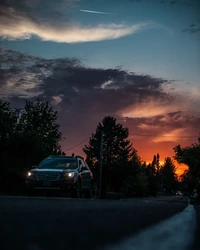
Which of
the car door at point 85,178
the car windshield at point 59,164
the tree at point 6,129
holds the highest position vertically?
the tree at point 6,129

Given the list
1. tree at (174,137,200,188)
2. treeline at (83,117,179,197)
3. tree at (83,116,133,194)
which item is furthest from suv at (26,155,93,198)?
tree at (83,116,133,194)

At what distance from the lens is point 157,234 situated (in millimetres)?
1786

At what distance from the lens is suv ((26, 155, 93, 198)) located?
1554cm

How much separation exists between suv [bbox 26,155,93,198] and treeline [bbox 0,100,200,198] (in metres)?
10.2

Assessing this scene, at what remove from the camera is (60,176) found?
15.7 metres

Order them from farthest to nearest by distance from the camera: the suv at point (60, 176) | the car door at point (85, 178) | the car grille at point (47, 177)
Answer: the car door at point (85, 178)
the car grille at point (47, 177)
the suv at point (60, 176)

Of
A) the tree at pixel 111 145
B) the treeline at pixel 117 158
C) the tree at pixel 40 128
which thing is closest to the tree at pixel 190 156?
the tree at pixel 40 128

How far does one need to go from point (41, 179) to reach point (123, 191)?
2716 inches

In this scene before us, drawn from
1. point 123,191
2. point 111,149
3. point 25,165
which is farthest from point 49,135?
point 111,149

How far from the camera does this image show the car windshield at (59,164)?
16.7m

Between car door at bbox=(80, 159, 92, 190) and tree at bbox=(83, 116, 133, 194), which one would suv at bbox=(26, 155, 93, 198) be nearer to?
car door at bbox=(80, 159, 92, 190)

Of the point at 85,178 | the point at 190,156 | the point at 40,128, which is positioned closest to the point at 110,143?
the point at 40,128

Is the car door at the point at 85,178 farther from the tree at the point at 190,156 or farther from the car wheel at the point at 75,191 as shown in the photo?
the tree at the point at 190,156

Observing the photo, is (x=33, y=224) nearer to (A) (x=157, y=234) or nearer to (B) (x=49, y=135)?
(A) (x=157, y=234)
